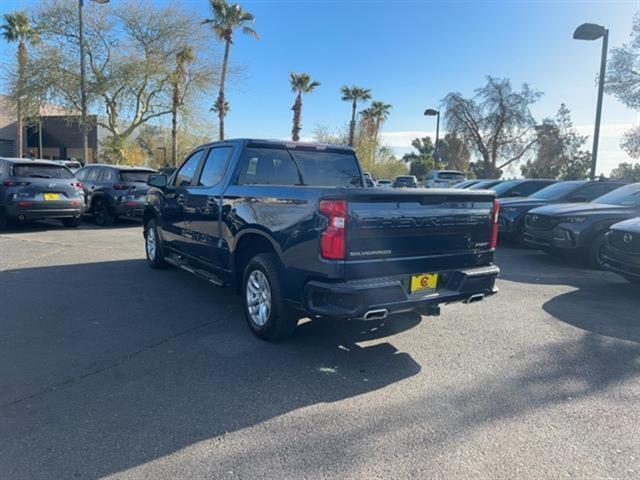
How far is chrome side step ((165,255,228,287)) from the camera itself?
18.6ft

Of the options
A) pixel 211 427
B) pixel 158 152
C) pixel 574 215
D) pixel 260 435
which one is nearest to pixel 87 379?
pixel 211 427

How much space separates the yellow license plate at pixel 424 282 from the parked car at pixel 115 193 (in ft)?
34.5

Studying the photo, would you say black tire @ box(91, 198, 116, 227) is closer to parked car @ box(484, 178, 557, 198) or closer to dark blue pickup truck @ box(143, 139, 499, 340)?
dark blue pickup truck @ box(143, 139, 499, 340)

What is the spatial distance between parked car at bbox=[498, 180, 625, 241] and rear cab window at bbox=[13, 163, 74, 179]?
1057 centimetres

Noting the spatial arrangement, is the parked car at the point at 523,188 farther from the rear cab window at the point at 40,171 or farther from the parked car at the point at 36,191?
the rear cab window at the point at 40,171

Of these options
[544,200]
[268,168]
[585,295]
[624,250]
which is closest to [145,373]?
[268,168]

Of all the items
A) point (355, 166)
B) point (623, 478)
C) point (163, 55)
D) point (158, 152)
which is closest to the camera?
point (623, 478)

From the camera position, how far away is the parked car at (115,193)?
42.7 feet

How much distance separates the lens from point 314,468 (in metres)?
2.81

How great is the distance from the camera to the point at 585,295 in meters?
7.00

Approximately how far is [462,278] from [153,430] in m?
2.84

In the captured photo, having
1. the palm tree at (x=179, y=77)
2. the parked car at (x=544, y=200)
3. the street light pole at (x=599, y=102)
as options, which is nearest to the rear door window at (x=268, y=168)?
the parked car at (x=544, y=200)

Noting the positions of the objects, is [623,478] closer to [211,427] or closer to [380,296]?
[380,296]

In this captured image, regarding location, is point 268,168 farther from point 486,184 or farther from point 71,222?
point 486,184
